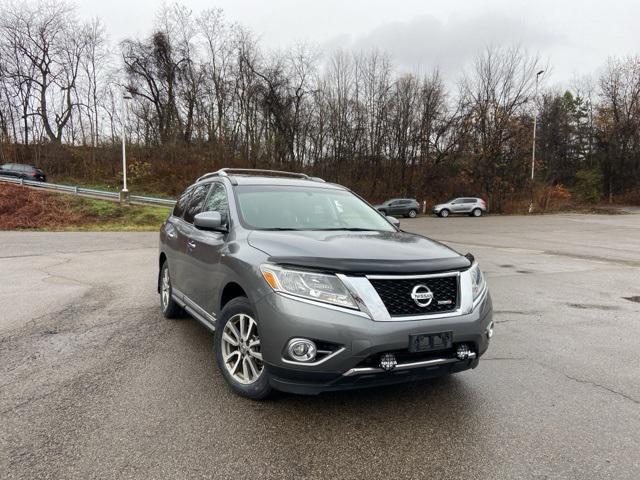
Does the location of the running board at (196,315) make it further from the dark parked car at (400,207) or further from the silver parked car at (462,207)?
the silver parked car at (462,207)

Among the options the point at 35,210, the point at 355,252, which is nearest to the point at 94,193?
the point at 35,210

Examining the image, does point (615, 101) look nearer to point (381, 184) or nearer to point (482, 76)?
point (482, 76)

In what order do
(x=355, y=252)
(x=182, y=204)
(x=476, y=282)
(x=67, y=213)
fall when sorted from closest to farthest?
(x=355, y=252)
(x=476, y=282)
(x=182, y=204)
(x=67, y=213)

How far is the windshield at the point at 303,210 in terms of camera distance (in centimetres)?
404

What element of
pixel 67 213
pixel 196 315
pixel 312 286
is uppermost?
pixel 312 286

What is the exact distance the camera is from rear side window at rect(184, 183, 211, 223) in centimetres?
502

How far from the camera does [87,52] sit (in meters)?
40.3

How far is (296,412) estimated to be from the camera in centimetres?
315

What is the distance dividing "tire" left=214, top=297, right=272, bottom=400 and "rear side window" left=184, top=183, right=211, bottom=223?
1.86 meters

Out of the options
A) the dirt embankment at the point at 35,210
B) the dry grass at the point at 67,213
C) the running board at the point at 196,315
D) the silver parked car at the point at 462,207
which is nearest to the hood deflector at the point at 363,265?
the running board at the point at 196,315

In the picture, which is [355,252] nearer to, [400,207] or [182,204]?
[182,204]

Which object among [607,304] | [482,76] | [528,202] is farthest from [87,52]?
[607,304]

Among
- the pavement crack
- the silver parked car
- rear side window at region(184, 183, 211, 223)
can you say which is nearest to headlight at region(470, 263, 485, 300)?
the pavement crack

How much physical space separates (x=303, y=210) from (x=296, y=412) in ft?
6.38
